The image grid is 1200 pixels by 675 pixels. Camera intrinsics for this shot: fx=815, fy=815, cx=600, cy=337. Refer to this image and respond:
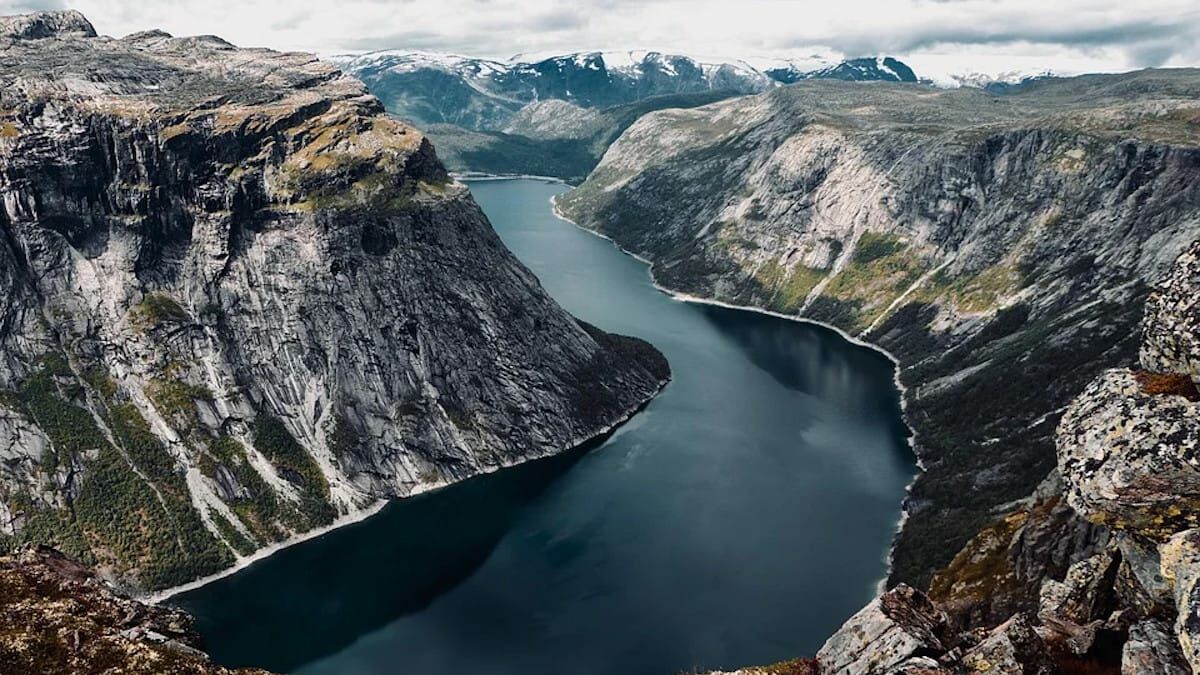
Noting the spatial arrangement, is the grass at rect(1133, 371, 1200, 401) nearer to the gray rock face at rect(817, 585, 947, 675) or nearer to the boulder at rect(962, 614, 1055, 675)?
the boulder at rect(962, 614, 1055, 675)

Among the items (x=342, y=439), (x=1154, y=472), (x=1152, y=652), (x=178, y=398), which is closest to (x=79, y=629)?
(x=1152, y=652)

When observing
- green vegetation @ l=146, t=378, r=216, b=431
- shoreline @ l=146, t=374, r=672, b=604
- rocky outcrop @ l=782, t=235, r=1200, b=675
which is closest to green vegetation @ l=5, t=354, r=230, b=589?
shoreline @ l=146, t=374, r=672, b=604

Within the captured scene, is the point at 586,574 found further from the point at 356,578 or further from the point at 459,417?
the point at 459,417

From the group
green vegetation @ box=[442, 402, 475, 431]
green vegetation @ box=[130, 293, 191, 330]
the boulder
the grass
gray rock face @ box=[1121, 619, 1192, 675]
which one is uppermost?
the grass

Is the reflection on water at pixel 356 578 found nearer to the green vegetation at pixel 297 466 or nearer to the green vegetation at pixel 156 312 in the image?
the green vegetation at pixel 297 466

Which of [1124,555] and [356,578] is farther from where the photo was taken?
[356,578]

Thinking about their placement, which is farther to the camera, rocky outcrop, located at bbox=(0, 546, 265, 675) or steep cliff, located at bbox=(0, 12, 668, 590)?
→ steep cliff, located at bbox=(0, 12, 668, 590)

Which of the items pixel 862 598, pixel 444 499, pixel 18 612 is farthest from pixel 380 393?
pixel 18 612
